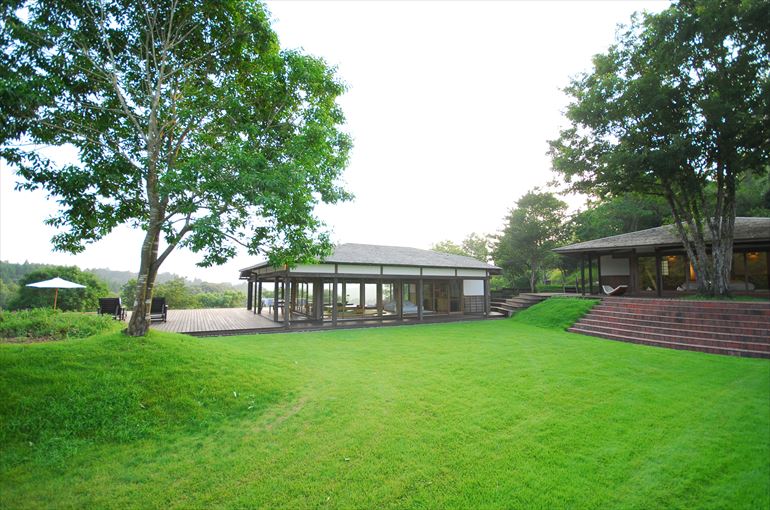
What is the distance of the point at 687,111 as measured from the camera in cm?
1171

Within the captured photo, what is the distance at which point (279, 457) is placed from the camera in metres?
3.16

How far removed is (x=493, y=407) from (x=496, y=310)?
593 inches

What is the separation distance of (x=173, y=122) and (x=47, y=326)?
21.9ft

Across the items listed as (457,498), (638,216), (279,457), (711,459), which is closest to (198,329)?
(279,457)

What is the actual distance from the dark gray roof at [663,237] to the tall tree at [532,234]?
7.19m

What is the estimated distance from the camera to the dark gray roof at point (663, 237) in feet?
40.7

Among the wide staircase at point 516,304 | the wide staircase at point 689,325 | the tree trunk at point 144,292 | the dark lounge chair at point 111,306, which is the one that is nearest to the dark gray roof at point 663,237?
the wide staircase at point 516,304

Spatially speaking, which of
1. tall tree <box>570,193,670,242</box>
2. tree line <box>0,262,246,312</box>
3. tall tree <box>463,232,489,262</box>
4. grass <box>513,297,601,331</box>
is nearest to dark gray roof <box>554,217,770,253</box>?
grass <box>513,297,601,331</box>

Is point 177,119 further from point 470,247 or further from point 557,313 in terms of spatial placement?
point 470,247

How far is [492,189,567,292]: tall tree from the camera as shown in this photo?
79.9 ft

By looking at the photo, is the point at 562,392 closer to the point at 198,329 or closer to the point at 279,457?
the point at 279,457

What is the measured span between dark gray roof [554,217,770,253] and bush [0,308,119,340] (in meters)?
19.5

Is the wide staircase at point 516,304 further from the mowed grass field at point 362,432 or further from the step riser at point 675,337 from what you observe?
the mowed grass field at point 362,432

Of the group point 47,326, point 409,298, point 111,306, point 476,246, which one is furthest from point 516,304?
point 476,246
